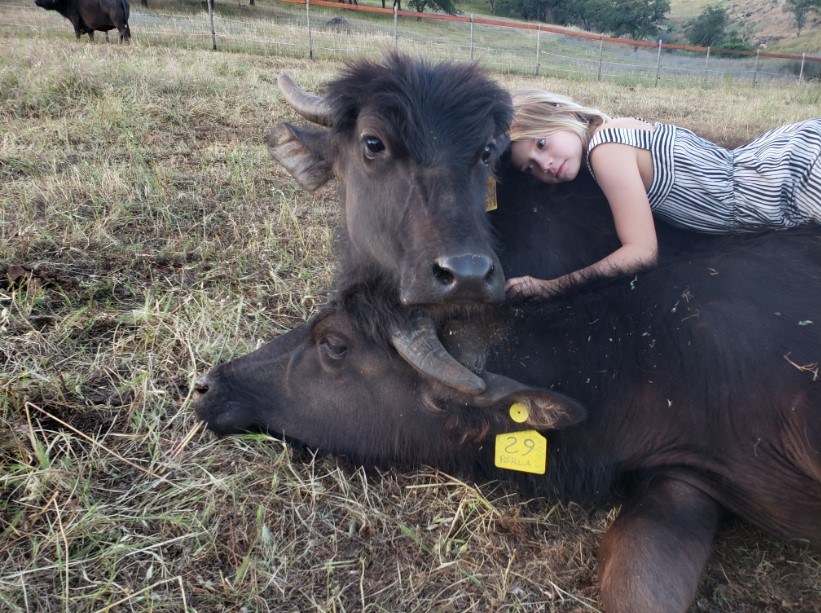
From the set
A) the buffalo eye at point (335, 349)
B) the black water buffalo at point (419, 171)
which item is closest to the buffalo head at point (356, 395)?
the buffalo eye at point (335, 349)

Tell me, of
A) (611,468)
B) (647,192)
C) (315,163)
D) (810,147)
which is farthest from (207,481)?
(810,147)

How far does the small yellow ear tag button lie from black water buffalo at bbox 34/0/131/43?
1949 centimetres

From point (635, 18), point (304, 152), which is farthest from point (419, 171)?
point (635, 18)

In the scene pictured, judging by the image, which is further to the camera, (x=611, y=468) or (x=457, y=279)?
(x=611, y=468)

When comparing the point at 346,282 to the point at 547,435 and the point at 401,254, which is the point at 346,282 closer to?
the point at 401,254

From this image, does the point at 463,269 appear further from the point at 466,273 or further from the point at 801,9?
the point at 801,9

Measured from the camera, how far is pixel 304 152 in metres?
4.43

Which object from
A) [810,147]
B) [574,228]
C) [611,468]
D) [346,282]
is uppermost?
[810,147]

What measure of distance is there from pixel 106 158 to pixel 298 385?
4.33 m

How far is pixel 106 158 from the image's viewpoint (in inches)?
249

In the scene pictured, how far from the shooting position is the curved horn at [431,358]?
272 centimetres

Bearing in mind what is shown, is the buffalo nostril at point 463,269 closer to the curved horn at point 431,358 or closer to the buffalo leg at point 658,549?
the curved horn at point 431,358

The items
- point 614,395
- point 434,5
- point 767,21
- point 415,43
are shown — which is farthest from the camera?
point 767,21

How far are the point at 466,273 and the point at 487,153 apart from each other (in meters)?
1.08
